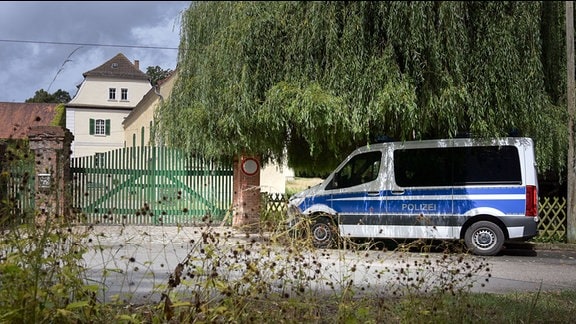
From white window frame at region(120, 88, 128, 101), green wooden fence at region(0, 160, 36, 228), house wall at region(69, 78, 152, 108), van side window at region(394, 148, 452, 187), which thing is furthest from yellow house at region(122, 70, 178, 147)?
green wooden fence at region(0, 160, 36, 228)

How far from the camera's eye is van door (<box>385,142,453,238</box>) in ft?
36.8

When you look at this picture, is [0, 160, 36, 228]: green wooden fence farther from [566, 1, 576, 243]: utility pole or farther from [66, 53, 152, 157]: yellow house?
[566, 1, 576, 243]: utility pole

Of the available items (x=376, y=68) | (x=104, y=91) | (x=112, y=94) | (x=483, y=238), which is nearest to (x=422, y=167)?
(x=483, y=238)

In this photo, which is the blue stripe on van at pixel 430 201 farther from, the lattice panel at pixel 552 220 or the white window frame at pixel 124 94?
the white window frame at pixel 124 94

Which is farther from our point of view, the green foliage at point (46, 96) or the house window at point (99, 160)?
the house window at point (99, 160)

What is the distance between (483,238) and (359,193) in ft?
8.31

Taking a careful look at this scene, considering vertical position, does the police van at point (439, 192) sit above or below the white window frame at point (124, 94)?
below

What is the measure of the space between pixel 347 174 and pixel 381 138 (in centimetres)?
102

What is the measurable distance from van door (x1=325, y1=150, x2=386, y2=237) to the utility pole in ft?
15.7

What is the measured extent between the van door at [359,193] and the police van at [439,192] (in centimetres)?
2

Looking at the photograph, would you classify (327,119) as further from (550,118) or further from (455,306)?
(455,306)

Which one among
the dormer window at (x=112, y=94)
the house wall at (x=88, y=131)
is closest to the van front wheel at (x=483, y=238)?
the house wall at (x=88, y=131)

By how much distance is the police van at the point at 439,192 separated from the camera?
429 inches

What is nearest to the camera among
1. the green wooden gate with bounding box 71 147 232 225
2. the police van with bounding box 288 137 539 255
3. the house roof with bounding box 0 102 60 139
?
the house roof with bounding box 0 102 60 139
